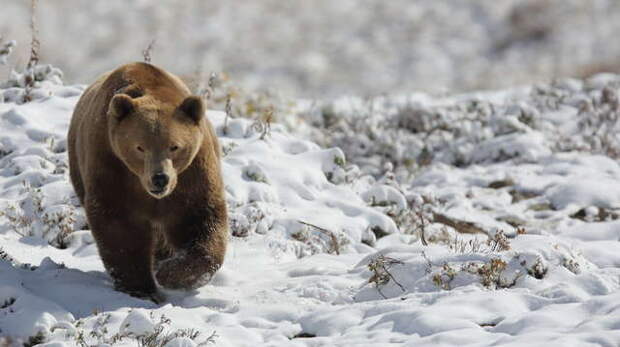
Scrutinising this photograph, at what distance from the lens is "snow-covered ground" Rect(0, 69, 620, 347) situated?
4.65 metres

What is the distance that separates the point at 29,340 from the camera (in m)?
4.52

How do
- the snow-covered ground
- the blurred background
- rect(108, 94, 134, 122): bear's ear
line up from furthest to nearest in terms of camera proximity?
the blurred background, rect(108, 94, 134, 122): bear's ear, the snow-covered ground

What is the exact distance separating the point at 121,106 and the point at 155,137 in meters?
0.30

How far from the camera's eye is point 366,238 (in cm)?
746

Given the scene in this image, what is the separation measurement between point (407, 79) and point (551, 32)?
13.9ft

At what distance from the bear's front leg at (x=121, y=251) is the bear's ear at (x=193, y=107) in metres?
0.79

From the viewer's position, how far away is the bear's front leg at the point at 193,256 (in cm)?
566

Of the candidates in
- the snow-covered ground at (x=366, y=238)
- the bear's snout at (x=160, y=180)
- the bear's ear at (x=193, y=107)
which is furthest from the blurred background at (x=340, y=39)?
the bear's snout at (x=160, y=180)

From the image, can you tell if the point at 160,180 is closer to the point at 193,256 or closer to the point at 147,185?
the point at 147,185

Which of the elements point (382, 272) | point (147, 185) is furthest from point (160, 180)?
point (382, 272)

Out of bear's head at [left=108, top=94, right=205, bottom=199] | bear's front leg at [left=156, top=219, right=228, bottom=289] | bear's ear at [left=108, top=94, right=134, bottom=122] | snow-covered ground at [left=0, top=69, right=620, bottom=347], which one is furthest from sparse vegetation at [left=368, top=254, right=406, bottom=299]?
bear's ear at [left=108, top=94, right=134, bottom=122]

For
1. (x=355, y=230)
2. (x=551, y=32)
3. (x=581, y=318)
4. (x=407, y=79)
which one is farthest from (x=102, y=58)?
(x=581, y=318)

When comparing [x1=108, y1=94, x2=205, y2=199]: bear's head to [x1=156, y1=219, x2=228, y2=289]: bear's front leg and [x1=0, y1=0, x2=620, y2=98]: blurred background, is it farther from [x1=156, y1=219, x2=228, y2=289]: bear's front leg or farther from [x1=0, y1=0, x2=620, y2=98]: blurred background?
[x1=0, y1=0, x2=620, y2=98]: blurred background

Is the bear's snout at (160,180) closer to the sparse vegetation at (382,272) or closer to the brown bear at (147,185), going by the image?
the brown bear at (147,185)
